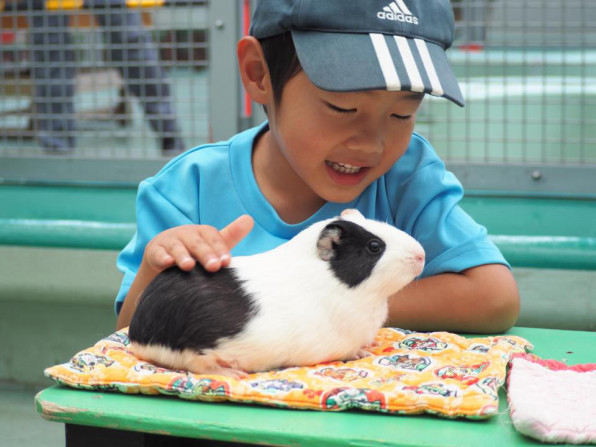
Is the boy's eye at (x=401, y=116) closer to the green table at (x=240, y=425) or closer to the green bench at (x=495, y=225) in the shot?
the green table at (x=240, y=425)

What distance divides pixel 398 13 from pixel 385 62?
10 centimetres

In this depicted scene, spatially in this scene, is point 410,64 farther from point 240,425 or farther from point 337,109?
point 240,425

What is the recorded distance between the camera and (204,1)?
2.56 metres

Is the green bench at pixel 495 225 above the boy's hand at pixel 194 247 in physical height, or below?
below

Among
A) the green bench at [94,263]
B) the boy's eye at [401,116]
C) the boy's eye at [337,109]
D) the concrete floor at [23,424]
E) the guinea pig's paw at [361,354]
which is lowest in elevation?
the concrete floor at [23,424]

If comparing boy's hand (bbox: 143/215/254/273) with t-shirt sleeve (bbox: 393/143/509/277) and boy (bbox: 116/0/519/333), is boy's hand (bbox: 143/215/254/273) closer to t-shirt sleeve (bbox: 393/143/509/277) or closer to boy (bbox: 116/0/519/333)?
boy (bbox: 116/0/519/333)

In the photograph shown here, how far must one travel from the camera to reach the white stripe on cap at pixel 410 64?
1008mm

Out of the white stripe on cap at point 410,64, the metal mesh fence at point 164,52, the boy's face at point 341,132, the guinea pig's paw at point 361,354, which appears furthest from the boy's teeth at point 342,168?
the metal mesh fence at point 164,52

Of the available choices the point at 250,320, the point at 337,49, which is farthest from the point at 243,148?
the point at 250,320

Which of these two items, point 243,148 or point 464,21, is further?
point 464,21

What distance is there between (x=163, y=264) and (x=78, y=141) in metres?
2.46

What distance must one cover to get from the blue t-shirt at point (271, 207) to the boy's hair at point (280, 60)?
0.69 feet

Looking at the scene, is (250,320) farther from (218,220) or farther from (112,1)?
(112,1)

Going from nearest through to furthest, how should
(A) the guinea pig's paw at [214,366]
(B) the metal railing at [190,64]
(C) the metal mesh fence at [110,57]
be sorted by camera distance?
(A) the guinea pig's paw at [214,366]
(B) the metal railing at [190,64]
(C) the metal mesh fence at [110,57]
